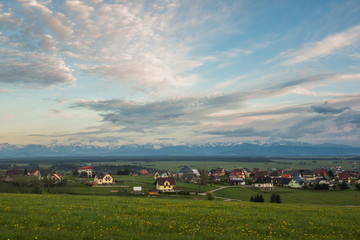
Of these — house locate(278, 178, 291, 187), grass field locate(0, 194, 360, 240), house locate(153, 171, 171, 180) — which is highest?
grass field locate(0, 194, 360, 240)

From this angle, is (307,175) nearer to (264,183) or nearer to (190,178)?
(264,183)

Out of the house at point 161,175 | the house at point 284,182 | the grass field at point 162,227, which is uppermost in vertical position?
the grass field at point 162,227

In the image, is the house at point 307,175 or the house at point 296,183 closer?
the house at point 296,183

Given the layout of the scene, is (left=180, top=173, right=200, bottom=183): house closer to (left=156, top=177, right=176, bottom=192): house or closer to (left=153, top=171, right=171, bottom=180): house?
(left=153, top=171, right=171, bottom=180): house

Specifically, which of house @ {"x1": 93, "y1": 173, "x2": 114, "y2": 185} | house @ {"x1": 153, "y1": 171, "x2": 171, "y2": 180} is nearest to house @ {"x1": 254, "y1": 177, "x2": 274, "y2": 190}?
house @ {"x1": 153, "y1": 171, "x2": 171, "y2": 180}

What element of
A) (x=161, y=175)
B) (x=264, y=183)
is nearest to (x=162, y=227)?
(x=264, y=183)

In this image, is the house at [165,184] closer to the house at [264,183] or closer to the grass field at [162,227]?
the house at [264,183]

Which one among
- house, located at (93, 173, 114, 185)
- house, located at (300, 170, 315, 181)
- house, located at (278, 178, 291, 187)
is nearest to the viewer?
house, located at (93, 173, 114, 185)

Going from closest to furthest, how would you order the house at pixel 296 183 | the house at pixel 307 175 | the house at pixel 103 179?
the house at pixel 103 179 < the house at pixel 296 183 < the house at pixel 307 175

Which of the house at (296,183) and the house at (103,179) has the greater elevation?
the house at (103,179)

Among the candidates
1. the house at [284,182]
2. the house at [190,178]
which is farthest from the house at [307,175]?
the house at [190,178]

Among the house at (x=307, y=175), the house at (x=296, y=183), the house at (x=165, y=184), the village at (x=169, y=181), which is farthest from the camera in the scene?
the house at (x=307, y=175)

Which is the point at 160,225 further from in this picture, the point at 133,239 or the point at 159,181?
the point at 159,181

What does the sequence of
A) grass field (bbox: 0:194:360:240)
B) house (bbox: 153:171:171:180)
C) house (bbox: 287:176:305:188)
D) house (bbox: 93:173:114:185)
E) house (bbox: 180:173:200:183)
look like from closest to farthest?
1. grass field (bbox: 0:194:360:240)
2. house (bbox: 93:173:114:185)
3. house (bbox: 287:176:305:188)
4. house (bbox: 180:173:200:183)
5. house (bbox: 153:171:171:180)
